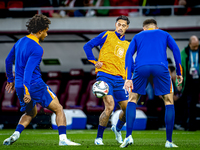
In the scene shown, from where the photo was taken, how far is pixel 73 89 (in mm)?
11438

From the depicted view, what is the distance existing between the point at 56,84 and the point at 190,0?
5104mm

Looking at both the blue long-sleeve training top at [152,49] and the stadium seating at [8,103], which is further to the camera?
the stadium seating at [8,103]

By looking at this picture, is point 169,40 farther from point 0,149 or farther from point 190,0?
point 190,0

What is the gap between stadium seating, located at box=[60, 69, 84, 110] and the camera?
37.0ft

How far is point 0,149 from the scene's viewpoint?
12.6 ft

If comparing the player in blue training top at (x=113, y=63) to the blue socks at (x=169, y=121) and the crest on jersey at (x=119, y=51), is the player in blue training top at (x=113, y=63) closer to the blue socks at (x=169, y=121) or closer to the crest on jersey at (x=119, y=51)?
the crest on jersey at (x=119, y=51)

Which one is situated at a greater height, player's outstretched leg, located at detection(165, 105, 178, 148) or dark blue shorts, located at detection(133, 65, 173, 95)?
dark blue shorts, located at detection(133, 65, 173, 95)

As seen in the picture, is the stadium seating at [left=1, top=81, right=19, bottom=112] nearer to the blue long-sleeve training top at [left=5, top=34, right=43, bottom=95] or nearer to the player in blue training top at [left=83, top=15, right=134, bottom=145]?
the player in blue training top at [left=83, top=15, right=134, bottom=145]

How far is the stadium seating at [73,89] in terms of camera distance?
1129cm

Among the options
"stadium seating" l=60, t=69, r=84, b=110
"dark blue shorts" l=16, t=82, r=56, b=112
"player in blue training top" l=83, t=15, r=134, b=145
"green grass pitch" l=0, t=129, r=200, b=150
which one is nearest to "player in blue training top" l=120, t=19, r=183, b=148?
"green grass pitch" l=0, t=129, r=200, b=150

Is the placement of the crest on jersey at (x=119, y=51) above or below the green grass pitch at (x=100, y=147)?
A: above

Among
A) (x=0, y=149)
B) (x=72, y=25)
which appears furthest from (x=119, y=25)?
(x=72, y=25)

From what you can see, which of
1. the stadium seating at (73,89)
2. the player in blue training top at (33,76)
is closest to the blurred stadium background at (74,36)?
the stadium seating at (73,89)

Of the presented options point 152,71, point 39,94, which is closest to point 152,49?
point 152,71
